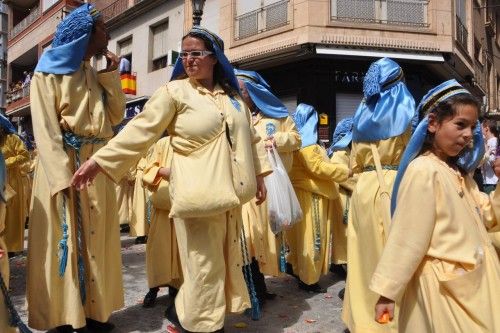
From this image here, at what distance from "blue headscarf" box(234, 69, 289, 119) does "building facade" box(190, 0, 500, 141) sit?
964 cm

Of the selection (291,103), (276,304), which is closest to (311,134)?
(276,304)

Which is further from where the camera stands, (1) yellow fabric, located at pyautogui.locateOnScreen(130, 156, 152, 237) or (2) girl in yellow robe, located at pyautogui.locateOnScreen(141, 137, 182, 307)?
(1) yellow fabric, located at pyautogui.locateOnScreen(130, 156, 152, 237)

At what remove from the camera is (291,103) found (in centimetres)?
1502

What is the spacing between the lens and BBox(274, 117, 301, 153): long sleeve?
441 centimetres

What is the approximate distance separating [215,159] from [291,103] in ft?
40.6

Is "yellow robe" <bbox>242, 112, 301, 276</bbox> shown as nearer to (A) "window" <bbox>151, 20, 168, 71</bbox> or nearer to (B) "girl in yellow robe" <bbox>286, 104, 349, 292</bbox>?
(B) "girl in yellow robe" <bbox>286, 104, 349, 292</bbox>

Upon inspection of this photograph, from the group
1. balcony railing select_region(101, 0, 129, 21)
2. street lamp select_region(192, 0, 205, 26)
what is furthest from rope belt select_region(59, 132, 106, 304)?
balcony railing select_region(101, 0, 129, 21)

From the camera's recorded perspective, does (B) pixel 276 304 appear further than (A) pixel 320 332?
Yes

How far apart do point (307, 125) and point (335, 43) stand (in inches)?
368

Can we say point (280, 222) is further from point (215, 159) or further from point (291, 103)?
point (291, 103)

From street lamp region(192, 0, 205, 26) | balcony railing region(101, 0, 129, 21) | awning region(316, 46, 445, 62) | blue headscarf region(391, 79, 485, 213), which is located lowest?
blue headscarf region(391, 79, 485, 213)

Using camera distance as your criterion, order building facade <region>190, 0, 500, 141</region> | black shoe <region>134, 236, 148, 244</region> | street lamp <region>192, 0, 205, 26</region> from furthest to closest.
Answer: building facade <region>190, 0, 500, 141</region> < black shoe <region>134, 236, 148, 244</region> < street lamp <region>192, 0, 205, 26</region>

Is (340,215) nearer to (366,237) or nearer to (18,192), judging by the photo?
(366,237)

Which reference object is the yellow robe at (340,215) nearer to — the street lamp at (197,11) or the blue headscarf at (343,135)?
the blue headscarf at (343,135)
